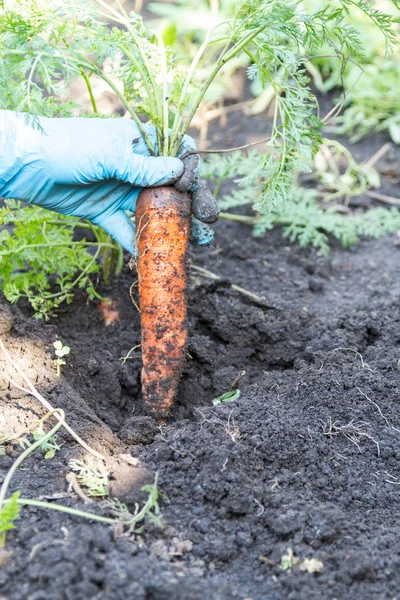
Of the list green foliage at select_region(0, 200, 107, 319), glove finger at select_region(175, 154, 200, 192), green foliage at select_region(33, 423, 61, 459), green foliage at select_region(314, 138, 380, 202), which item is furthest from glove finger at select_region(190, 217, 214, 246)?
green foliage at select_region(314, 138, 380, 202)

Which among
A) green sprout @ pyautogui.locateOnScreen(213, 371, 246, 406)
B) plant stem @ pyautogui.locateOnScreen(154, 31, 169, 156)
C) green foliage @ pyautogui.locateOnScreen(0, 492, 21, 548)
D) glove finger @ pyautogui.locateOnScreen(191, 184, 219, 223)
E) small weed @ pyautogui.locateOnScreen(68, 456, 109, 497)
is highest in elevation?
plant stem @ pyautogui.locateOnScreen(154, 31, 169, 156)

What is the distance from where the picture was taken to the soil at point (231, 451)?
179 centimetres

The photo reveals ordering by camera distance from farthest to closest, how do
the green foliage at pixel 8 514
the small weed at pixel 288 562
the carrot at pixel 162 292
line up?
the carrot at pixel 162 292 < the small weed at pixel 288 562 < the green foliage at pixel 8 514

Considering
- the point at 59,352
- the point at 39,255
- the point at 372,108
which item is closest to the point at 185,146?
the point at 39,255

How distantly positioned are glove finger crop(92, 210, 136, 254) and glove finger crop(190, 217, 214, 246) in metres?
0.27

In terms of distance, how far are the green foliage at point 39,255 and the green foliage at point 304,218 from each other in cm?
101

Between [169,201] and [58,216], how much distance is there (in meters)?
0.69

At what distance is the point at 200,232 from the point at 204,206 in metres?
0.20

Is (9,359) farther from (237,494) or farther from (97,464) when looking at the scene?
(237,494)

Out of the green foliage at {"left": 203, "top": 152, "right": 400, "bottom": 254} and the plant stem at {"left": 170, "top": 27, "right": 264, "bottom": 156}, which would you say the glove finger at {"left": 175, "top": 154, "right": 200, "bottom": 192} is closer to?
the plant stem at {"left": 170, "top": 27, "right": 264, "bottom": 156}

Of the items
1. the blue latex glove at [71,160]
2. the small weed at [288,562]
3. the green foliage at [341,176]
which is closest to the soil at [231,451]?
the small weed at [288,562]

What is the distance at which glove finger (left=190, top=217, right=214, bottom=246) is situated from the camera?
2.90 m

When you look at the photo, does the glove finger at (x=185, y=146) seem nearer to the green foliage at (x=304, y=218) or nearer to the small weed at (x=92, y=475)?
the green foliage at (x=304, y=218)

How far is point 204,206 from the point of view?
273 cm
